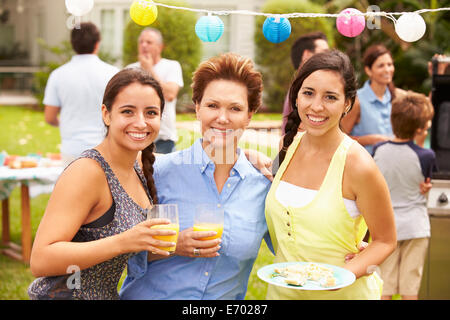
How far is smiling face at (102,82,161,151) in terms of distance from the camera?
7.15 ft

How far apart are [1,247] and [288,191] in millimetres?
4886

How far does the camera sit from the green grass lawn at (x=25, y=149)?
498 cm

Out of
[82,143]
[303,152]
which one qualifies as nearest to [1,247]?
[82,143]

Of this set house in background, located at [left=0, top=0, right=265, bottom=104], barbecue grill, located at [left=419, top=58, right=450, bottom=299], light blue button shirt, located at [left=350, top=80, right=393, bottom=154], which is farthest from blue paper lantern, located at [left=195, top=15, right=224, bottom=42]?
house in background, located at [left=0, top=0, right=265, bottom=104]

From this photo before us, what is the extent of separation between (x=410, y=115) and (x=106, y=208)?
2.65 m

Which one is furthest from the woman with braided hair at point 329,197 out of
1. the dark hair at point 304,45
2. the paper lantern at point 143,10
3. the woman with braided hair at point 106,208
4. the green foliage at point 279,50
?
the green foliage at point 279,50

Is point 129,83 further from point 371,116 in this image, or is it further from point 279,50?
point 279,50

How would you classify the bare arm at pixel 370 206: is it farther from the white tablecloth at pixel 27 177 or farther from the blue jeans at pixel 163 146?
the white tablecloth at pixel 27 177

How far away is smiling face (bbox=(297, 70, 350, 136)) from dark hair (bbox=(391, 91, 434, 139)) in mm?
2000

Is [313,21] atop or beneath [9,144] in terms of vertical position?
atop

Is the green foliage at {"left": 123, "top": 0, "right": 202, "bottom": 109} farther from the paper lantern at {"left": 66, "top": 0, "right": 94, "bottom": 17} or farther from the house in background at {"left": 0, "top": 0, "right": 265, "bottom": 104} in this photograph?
the paper lantern at {"left": 66, "top": 0, "right": 94, "bottom": 17}
